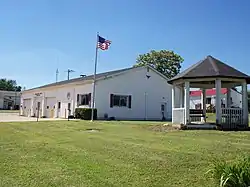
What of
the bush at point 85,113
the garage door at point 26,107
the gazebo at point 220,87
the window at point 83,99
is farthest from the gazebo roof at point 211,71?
the garage door at point 26,107

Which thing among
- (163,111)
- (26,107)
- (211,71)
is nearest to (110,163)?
(211,71)

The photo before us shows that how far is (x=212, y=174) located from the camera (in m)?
5.66

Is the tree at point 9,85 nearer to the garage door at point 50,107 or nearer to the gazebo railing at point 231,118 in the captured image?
the garage door at point 50,107

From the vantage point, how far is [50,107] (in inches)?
1454

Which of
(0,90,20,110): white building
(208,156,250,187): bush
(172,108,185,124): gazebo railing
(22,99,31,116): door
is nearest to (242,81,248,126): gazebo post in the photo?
(172,108,185,124): gazebo railing

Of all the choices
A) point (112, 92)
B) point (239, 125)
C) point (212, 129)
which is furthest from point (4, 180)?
Answer: point (112, 92)

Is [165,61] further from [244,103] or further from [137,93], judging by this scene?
[244,103]

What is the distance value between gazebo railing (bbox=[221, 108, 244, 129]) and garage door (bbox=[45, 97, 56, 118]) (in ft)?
80.0

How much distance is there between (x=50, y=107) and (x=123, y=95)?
11560 millimetres

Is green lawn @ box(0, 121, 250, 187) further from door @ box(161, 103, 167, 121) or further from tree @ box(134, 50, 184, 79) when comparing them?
tree @ box(134, 50, 184, 79)

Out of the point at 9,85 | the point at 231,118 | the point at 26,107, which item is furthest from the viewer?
the point at 9,85

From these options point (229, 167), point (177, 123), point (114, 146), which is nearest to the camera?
point (229, 167)

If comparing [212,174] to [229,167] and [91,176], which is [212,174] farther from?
[91,176]

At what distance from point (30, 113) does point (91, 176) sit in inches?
1534
